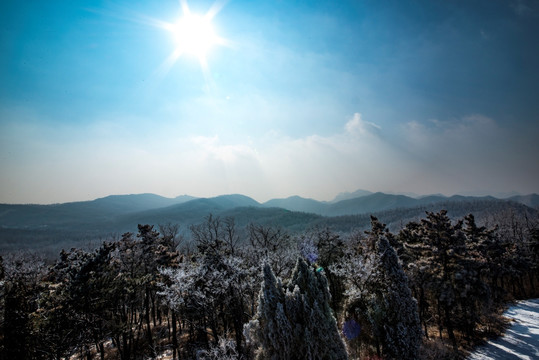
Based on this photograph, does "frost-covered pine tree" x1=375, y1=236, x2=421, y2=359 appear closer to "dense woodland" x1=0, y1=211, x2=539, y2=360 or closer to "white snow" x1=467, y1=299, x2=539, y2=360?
"dense woodland" x1=0, y1=211, x2=539, y2=360

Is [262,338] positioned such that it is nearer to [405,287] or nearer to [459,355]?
[405,287]

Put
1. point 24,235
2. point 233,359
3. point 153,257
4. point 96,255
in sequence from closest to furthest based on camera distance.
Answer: point 233,359
point 96,255
point 153,257
point 24,235

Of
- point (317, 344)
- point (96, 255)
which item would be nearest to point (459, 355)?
point (317, 344)

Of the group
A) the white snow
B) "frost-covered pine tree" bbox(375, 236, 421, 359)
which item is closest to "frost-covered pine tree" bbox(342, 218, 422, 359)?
"frost-covered pine tree" bbox(375, 236, 421, 359)

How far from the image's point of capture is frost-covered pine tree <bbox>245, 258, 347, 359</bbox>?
11.9 meters

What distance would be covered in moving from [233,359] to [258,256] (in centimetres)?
1581

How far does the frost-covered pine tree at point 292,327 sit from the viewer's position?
11.9 metres

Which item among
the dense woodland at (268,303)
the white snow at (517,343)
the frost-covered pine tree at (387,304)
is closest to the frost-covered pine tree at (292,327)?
the dense woodland at (268,303)

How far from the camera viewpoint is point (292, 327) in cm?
1230

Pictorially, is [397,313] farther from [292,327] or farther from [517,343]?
[517,343]

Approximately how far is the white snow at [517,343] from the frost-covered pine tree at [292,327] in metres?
18.2

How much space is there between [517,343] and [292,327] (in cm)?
2618

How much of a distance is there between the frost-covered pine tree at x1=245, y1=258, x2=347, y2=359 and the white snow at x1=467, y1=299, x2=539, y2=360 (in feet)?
59.7

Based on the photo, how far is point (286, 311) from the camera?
A: 1252 centimetres
